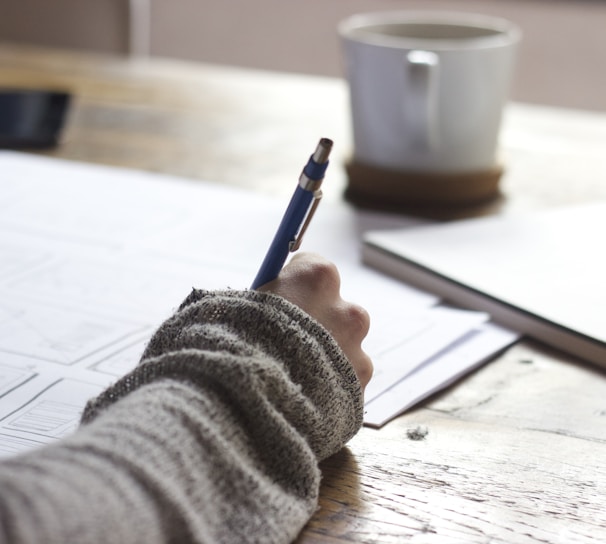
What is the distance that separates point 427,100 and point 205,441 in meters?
0.50

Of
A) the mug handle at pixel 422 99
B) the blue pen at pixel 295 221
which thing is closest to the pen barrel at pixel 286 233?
the blue pen at pixel 295 221

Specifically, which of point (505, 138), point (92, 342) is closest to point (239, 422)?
point (92, 342)

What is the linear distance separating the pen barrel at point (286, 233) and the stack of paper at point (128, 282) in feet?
0.28

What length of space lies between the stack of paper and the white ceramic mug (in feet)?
0.24

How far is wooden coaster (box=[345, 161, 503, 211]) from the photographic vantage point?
817 millimetres

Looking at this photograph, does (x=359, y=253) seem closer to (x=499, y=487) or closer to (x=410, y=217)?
(x=410, y=217)

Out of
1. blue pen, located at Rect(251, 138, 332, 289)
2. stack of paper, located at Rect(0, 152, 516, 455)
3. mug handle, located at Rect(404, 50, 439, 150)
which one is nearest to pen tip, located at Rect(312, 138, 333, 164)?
blue pen, located at Rect(251, 138, 332, 289)

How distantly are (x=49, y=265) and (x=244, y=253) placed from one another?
0.14m

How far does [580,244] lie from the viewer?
2.22 ft

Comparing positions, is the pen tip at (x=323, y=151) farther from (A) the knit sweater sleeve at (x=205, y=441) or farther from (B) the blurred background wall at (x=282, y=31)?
(B) the blurred background wall at (x=282, y=31)

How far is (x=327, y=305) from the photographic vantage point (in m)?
0.45

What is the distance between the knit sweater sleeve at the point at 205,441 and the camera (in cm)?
29

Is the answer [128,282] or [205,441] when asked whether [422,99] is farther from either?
[205,441]

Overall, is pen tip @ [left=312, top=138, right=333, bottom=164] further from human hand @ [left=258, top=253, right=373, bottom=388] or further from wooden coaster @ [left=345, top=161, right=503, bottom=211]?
wooden coaster @ [left=345, top=161, right=503, bottom=211]
